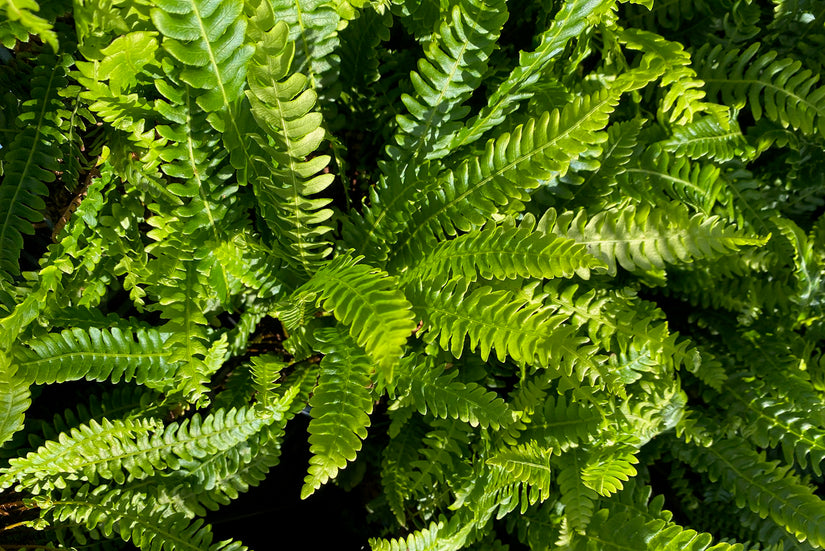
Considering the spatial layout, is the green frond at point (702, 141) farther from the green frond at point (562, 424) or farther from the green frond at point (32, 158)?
the green frond at point (32, 158)

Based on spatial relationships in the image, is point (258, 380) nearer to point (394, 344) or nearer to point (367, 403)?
point (367, 403)

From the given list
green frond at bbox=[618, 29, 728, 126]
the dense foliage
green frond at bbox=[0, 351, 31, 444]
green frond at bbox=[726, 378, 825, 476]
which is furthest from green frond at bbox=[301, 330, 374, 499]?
green frond at bbox=[726, 378, 825, 476]

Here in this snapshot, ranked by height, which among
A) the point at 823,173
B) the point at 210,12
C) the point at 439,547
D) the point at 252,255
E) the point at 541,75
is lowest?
the point at 439,547

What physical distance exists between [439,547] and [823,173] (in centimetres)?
→ 146

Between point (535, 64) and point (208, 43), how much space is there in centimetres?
63

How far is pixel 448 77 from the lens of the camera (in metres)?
1.33

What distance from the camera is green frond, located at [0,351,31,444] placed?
3.74ft

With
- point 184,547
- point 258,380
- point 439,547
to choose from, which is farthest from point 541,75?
point 184,547

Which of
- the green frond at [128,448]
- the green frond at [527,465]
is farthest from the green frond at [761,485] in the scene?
the green frond at [128,448]

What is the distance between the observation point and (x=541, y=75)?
1385mm

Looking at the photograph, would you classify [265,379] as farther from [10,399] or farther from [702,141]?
[702,141]

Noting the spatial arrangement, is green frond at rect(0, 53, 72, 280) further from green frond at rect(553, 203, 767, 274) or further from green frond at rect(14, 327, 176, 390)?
green frond at rect(553, 203, 767, 274)

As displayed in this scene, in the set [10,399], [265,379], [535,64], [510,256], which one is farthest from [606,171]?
[10,399]

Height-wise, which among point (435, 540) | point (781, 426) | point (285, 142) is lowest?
point (435, 540)
